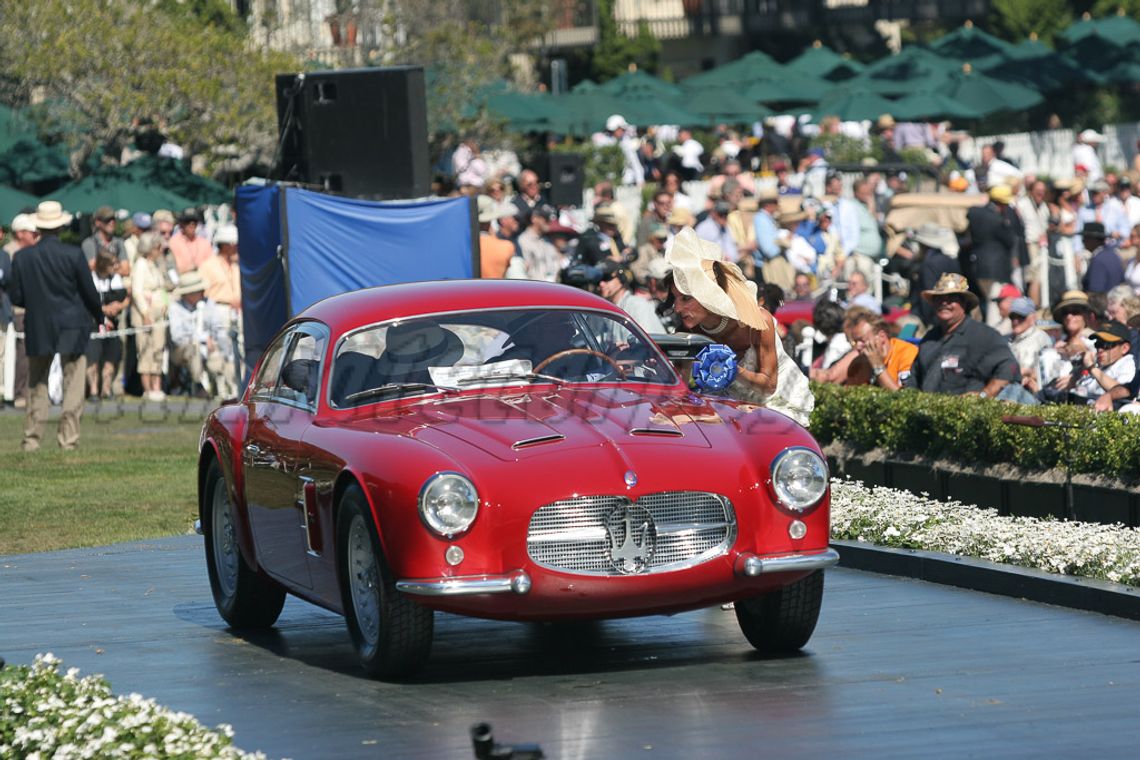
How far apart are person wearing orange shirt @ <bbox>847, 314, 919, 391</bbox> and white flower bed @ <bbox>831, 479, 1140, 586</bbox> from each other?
2.26 metres

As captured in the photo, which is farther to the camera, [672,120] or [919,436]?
[672,120]

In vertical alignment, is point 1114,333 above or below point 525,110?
below

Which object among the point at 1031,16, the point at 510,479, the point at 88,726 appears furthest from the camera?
the point at 1031,16

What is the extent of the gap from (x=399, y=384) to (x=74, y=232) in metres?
24.1

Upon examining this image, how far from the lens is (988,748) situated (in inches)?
310

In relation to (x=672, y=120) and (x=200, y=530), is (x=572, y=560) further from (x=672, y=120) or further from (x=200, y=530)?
(x=672, y=120)

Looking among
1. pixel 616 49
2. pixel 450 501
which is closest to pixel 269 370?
pixel 450 501

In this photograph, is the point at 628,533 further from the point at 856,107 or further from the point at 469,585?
the point at 856,107

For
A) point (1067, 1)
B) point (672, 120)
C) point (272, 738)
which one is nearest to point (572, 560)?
point (272, 738)

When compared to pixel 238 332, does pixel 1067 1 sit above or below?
above

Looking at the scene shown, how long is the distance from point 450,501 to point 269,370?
2682 mm

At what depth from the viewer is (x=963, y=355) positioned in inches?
641

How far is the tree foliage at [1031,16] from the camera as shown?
6931 centimetres

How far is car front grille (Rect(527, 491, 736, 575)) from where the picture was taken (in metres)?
9.27
